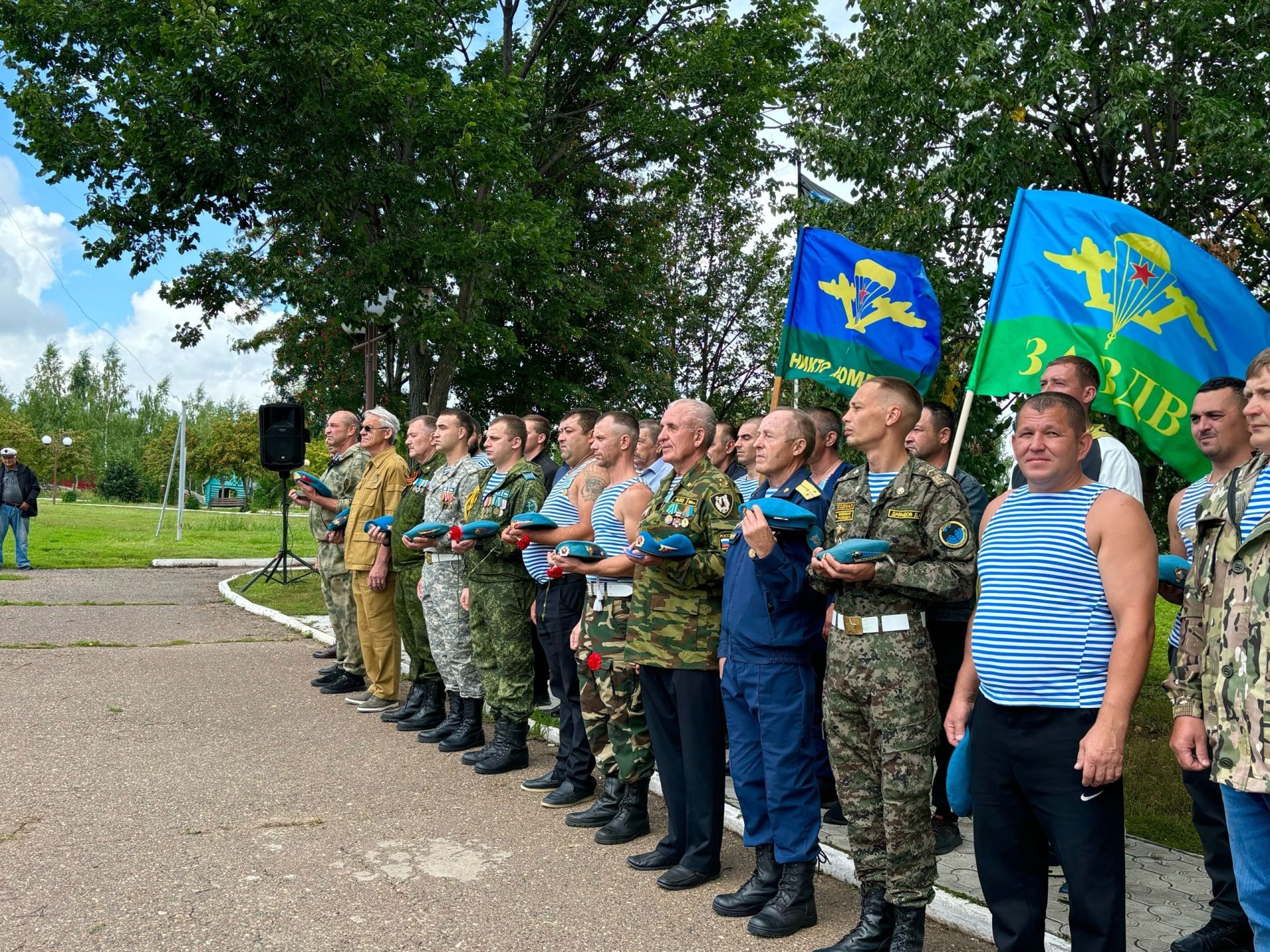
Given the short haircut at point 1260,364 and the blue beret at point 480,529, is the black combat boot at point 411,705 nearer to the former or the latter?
the blue beret at point 480,529

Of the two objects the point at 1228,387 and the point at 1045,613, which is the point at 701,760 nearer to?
the point at 1045,613

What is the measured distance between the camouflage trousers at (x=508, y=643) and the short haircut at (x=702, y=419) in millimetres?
2097

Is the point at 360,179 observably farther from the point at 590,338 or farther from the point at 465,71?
the point at 590,338

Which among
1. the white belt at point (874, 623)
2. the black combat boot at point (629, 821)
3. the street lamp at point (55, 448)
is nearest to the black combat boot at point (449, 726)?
the black combat boot at point (629, 821)

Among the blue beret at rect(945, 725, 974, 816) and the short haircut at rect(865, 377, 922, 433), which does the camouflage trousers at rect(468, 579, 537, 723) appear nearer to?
the short haircut at rect(865, 377, 922, 433)

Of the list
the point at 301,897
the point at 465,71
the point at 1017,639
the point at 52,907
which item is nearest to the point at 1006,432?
the point at 1017,639

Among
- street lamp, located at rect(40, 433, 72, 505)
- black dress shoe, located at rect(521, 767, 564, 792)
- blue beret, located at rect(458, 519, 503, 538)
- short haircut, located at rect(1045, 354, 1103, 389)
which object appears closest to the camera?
short haircut, located at rect(1045, 354, 1103, 389)

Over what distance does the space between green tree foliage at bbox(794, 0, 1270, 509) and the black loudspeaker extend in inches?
323

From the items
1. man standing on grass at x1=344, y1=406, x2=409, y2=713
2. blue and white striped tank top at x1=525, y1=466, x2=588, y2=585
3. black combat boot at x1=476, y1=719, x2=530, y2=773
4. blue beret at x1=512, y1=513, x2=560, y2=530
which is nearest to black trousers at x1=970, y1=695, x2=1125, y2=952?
blue beret at x1=512, y1=513, x2=560, y2=530

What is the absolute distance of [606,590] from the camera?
222 inches

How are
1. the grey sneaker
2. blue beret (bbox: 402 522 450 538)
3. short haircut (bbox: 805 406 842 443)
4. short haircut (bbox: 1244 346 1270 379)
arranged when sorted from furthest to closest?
the grey sneaker < blue beret (bbox: 402 522 450 538) < short haircut (bbox: 805 406 842 443) < short haircut (bbox: 1244 346 1270 379)

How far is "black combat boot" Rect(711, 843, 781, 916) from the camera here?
14.9 ft

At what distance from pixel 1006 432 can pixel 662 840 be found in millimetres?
6227

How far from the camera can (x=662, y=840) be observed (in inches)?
206
